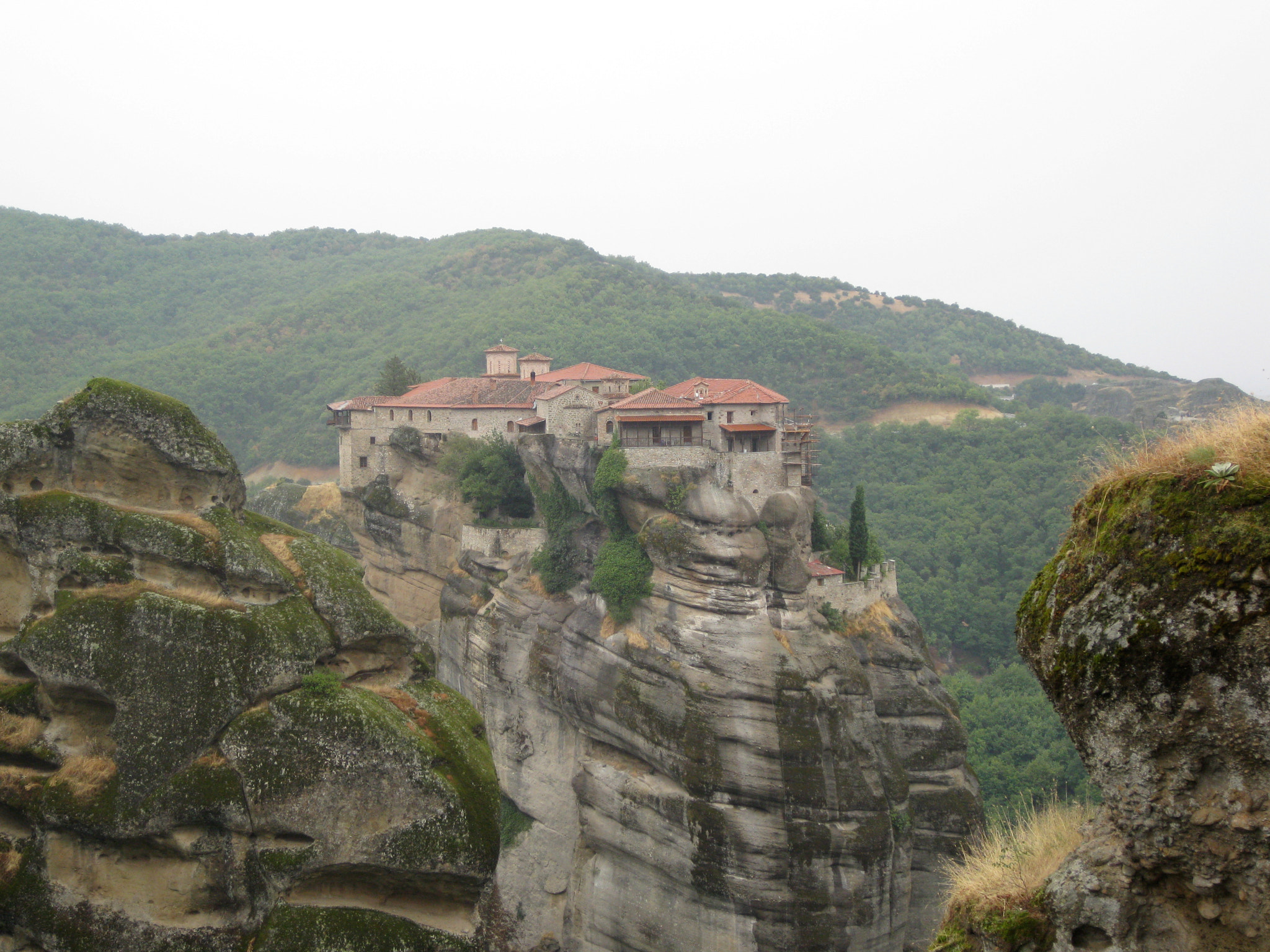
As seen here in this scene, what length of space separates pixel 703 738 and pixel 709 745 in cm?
29

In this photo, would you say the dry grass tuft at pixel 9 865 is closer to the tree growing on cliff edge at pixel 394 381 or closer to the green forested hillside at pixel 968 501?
the tree growing on cliff edge at pixel 394 381

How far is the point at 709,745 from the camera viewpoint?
94.1ft

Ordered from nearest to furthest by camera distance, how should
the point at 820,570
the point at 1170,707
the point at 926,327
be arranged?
1. the point at 1170,707
2. the point at 820,570
3. the point at 926,327

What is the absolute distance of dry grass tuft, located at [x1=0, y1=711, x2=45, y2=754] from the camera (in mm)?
10430

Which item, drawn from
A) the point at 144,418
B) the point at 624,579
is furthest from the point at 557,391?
the point at 144,418

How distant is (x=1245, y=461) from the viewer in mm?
5723

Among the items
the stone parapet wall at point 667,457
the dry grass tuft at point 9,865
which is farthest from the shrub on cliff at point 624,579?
the dry grass tuft at point 9,865

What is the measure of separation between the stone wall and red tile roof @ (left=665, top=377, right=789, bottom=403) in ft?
27.2

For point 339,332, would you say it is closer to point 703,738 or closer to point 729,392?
point 729,392

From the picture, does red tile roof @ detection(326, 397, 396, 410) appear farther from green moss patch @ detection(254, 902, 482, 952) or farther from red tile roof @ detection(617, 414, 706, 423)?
green moss patch @ detection(254, 902, 482, 952)

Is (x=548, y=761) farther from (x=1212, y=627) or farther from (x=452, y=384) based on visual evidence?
(x=1212, y=627)

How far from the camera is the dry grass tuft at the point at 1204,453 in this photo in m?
5.73

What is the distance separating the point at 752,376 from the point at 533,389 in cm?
4202

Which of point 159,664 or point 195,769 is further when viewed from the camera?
point 159,664
